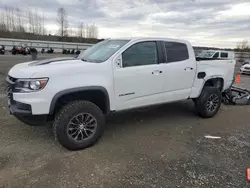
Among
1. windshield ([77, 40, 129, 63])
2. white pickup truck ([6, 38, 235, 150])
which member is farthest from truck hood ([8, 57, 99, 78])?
windshield ([77, 40, 129, 63])

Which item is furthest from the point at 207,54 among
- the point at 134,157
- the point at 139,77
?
the point at 134,157

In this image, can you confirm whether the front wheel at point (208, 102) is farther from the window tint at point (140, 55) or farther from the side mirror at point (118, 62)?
the side mirror at point (118, 62)

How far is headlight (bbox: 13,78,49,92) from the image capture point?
305 cm

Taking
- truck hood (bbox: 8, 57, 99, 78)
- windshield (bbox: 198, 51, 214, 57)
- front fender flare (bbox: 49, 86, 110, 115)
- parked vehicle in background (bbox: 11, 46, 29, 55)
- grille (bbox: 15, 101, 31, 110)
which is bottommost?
grille (bbox: 15, 101, 31, 110)

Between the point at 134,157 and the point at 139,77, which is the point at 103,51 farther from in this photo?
the point at 134,157

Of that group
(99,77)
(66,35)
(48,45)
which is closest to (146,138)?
(99,77)

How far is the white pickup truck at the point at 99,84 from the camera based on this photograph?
123 inches

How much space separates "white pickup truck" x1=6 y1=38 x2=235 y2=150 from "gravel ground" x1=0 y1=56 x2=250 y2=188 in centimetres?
44

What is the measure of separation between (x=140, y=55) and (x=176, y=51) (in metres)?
1.01

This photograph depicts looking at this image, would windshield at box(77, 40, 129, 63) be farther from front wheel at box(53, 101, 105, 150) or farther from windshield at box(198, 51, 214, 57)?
windshield at box(198, 51, 214, 57)

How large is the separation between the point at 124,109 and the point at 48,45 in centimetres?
3453

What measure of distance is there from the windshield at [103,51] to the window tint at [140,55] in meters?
0.21

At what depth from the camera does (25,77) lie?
308 cm

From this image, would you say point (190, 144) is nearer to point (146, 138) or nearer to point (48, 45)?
point (146, 138)
